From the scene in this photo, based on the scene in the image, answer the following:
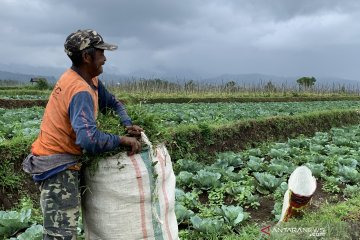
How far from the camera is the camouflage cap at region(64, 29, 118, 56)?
286 centimetres

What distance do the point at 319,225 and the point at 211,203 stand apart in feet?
5.71

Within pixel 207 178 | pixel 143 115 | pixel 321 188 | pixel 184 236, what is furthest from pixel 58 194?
pixel 321 188

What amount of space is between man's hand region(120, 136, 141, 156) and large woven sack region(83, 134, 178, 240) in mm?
45

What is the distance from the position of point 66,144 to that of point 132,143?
17.6 inches

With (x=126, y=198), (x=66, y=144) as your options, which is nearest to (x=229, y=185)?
(x=126, y=198)

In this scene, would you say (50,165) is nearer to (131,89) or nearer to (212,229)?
(212,229)

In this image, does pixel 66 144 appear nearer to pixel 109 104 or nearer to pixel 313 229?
pixel 109 104

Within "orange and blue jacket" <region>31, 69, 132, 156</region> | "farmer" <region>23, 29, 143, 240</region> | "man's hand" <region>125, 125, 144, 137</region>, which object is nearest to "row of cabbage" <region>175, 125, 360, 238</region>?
"man's hand" <region>125, 125, 144, 137</region>

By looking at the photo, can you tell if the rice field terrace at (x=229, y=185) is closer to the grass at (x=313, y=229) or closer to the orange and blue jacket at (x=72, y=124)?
the grass at (x=313, y=229)

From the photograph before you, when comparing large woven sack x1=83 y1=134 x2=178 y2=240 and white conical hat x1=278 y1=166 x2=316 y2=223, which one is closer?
large woven sack x1=83 y1=134 x2=178 y2=240

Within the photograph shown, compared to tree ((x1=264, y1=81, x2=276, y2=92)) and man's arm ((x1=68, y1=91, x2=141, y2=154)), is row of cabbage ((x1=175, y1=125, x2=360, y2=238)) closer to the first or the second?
man's arm ((x1=68, y1=91, x2=141, y2=154))

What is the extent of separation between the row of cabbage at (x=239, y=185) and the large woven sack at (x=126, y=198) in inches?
45.1

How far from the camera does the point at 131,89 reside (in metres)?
34.4

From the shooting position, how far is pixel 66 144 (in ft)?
9.45
